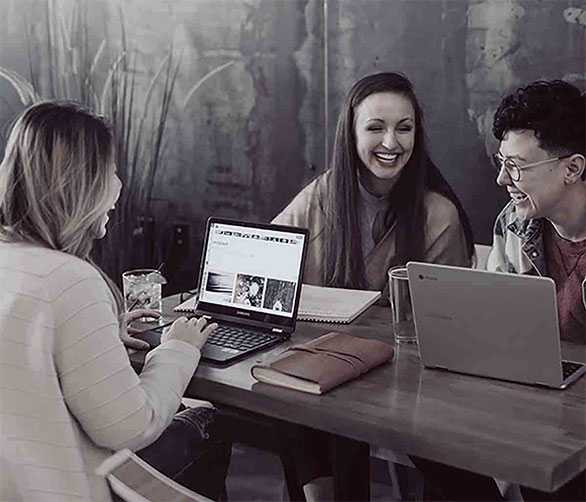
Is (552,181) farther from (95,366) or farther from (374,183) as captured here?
(95,366)

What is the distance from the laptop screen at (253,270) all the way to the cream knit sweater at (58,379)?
0.52 metres

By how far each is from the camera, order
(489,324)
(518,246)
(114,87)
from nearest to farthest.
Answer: (489,324) < (518,246) < (114,87)

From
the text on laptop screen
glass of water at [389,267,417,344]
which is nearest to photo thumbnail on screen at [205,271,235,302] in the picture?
the text on laptop screen

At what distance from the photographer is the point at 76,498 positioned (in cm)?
168

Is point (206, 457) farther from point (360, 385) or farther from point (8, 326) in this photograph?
point (8, 326)

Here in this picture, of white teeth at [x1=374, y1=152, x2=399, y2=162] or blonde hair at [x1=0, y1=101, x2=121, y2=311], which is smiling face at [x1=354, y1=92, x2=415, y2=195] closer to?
white teeth at [x1=374, y1=152, x2=399, y2=162]

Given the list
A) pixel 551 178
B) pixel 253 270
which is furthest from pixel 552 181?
pixel 253 270

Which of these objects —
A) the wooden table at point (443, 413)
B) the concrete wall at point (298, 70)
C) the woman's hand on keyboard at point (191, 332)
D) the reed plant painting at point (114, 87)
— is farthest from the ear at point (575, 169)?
the reed plant painting at point (114, 87)

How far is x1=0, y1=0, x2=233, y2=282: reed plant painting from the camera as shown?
3.82 meters

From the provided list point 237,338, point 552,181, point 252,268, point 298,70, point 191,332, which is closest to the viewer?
point 191,332

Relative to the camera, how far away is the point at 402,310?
2.05m

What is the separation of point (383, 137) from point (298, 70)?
839 mm

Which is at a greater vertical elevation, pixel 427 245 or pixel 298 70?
pixel 298 70

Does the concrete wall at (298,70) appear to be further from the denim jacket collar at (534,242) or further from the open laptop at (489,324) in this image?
the open laptop at (489,324)
